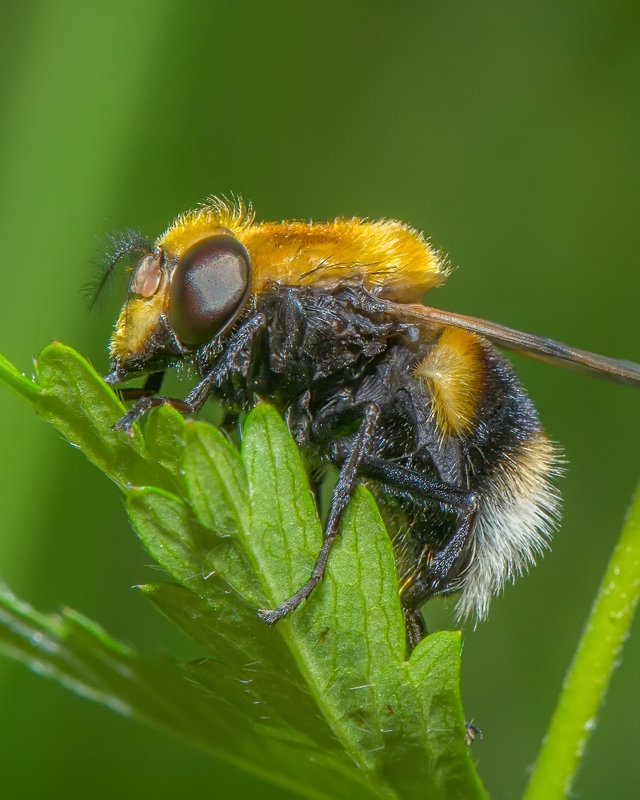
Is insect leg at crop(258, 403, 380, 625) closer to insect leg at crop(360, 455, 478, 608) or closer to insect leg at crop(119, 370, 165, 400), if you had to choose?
insect leg at crop(360, 455, 478, 608)

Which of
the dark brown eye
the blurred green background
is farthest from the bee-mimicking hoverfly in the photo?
the blurred green background

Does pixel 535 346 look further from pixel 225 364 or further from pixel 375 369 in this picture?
pixel 225 364

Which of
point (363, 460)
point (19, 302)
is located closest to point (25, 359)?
point (19, 302)

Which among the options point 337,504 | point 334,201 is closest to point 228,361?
point 337,504

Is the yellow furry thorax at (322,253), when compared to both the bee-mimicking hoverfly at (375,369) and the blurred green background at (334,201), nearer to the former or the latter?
the bee-mimicking hoverfly at (375,369)

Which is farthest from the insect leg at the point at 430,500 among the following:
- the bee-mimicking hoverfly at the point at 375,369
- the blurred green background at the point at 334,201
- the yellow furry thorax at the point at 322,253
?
the blurred green background at the point at 334,201

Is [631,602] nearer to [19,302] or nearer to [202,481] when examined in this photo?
[202,481]

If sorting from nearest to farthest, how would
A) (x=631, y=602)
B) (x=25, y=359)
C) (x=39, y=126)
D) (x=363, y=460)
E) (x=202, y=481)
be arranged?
(x=202, y=481), (x=631, y=602), (x=363, y=460), (x=25, y=359), (x=39, y=126)
